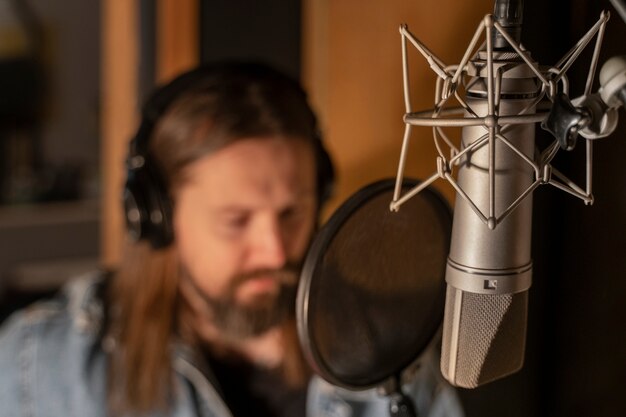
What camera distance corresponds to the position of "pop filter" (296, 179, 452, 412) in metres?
0.59

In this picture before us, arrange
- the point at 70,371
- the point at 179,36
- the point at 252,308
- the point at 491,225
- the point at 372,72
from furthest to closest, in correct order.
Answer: the point at 179,36 < the point at 70,371 < the point at 252,308 < the point at 372,72 < the point at 491,225

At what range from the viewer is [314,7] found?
5.02 ft

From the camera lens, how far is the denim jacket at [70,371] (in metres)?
1.34

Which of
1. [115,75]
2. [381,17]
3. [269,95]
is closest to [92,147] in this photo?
[115,75]

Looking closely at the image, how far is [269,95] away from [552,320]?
0.71 m

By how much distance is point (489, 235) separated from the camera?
47 cm

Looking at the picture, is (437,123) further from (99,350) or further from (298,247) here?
(99,350)

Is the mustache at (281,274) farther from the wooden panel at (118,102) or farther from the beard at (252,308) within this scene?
the wooden panel at (118,102)

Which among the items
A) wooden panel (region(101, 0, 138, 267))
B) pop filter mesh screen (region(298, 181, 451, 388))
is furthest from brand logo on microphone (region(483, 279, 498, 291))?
wooden panel (region(101, 0, 138, 267))

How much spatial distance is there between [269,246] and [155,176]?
0.20 m

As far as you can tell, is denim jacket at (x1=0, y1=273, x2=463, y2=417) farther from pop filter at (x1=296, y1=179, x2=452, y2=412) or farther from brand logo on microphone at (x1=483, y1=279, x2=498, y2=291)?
brand logo on microphone at (x1=483, y1=279, x2=498, y2=291)

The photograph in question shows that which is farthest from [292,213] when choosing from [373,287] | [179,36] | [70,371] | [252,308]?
[179,36]

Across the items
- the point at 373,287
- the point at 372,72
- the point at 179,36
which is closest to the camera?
the point at 373,287

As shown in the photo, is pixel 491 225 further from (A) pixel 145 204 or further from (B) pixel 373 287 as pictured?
(A) pixel 145 204
